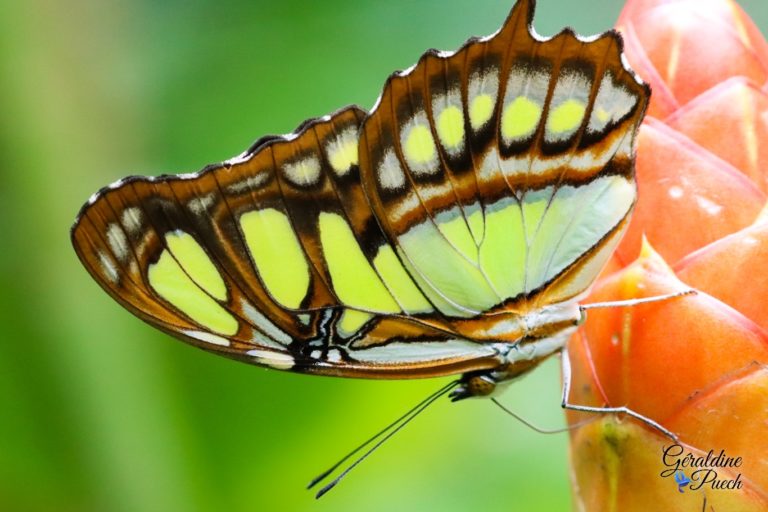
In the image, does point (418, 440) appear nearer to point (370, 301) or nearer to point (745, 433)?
point (370, 301)

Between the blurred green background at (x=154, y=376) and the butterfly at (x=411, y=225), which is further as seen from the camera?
the blurred green background at (x=154, y=376)

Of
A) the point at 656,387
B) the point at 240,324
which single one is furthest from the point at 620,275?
the point at 240,324

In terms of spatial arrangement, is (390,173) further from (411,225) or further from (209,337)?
(209,337)

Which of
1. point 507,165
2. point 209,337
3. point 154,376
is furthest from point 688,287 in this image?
point 154,376

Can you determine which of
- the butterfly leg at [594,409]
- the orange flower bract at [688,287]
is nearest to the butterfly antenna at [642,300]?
the orange flower bract at [688,287]

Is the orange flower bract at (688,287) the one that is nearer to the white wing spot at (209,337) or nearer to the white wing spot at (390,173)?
the white wing spot at (390,173)

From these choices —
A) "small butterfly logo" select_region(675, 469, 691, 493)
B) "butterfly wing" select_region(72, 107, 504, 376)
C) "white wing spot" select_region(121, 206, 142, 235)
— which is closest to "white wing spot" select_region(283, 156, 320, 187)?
"butterfly wing" select_region(72, 107, 504, 376)
